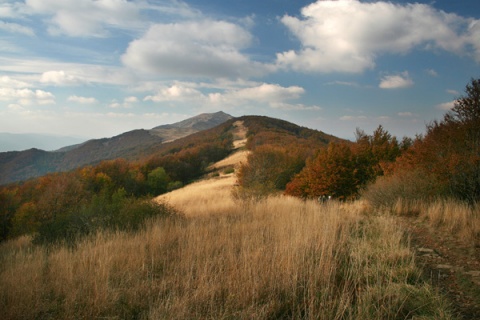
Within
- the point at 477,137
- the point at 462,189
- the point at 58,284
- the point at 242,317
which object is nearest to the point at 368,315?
the point at 242,317

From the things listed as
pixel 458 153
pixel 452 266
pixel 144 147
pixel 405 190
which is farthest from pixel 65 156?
pixel 452 266

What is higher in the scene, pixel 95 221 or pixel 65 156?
pixel 65 156

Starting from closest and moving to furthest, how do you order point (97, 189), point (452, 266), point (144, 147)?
point (452, 266), point (97, 189), point (144, 147)

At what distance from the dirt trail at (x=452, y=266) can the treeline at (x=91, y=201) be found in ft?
26.1

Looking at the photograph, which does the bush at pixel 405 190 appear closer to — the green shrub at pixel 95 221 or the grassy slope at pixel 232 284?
the grassy slope at pixel 232 284

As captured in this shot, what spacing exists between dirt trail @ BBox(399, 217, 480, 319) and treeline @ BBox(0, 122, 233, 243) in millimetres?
7949

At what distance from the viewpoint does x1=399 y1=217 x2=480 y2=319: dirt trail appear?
3420 mm

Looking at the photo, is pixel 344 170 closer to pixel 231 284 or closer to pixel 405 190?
pixel 405 190

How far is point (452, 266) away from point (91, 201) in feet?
40.8

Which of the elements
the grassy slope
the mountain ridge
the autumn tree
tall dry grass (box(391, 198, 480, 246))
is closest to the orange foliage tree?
the autumn tree

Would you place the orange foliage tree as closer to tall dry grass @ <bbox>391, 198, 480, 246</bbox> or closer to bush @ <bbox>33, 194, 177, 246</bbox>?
tall dry grass @ <bbox>391, 198, 480, 246</bbox>

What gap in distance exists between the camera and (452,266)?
449cm

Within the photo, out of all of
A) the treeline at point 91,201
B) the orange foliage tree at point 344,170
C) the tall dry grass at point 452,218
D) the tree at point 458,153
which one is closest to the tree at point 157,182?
the treeline at point 91,201

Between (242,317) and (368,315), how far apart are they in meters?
1.47
